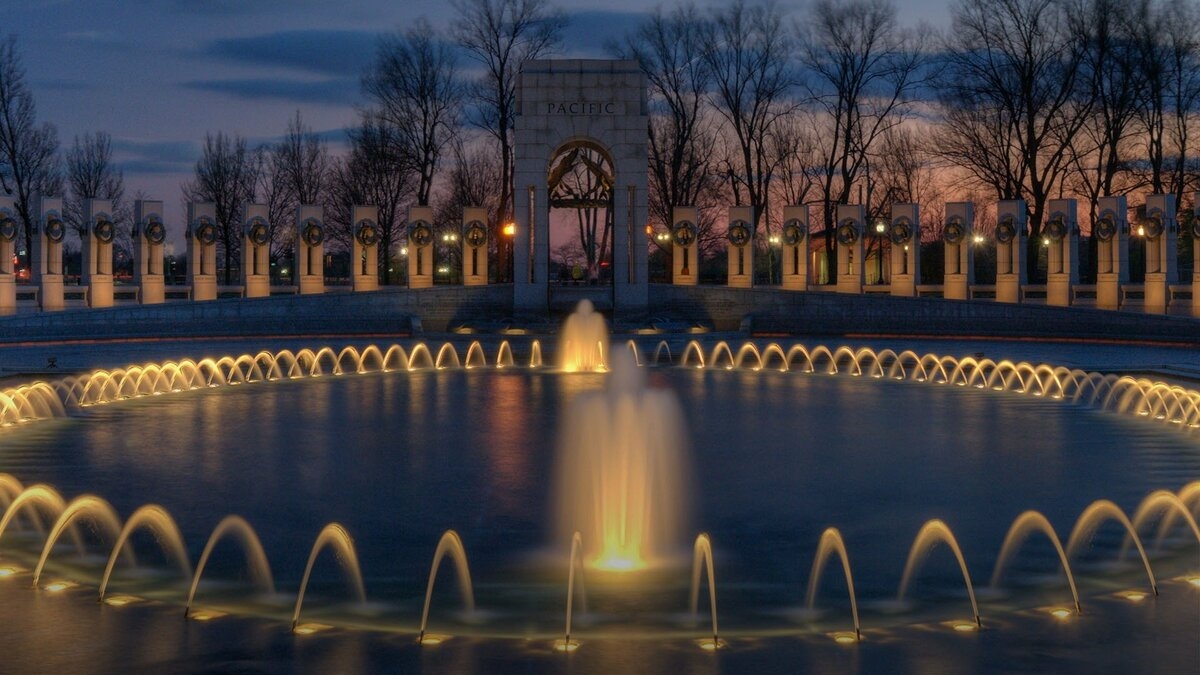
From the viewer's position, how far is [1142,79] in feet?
163

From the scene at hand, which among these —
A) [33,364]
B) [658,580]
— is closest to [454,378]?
[33,364]

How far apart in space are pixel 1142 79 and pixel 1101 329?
20.3 m

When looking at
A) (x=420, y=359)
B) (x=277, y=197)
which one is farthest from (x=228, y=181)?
(x=420, y=359)

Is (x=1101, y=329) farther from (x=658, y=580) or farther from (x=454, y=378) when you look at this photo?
(x=658, y=580)

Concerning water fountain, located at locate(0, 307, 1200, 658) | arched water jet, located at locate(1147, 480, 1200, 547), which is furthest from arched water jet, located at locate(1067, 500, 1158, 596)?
arched water jet, located at locate(1147, 480, 1200, 547)

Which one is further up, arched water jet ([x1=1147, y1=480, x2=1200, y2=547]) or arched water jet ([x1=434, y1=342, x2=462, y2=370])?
arched water jet ([x1=434, y1=342, x2=462, y2=370])

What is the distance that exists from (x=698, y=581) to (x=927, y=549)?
Answer: 6.52ft

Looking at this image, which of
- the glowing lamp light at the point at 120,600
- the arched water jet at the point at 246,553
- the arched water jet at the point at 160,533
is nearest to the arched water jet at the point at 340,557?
the arched water jet at the point at 246,553

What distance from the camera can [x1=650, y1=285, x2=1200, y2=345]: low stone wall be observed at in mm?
33594

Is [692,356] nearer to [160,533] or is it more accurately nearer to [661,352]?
[661,352]

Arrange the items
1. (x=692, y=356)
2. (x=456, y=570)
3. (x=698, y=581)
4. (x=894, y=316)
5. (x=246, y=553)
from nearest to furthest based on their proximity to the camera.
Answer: (x=698, y=581) < (x=456, y=570) < (x=246, y=553) < (x=692, y=356) < (x=894, y=316)

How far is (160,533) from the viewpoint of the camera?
31.8 feet

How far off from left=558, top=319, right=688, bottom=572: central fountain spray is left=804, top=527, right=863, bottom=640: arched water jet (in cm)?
118

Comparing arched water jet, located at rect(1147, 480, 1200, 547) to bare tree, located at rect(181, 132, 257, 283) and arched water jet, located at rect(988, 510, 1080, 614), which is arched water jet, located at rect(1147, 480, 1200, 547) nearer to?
arched water jet, located at rect(988, 510, 1080, 614)
